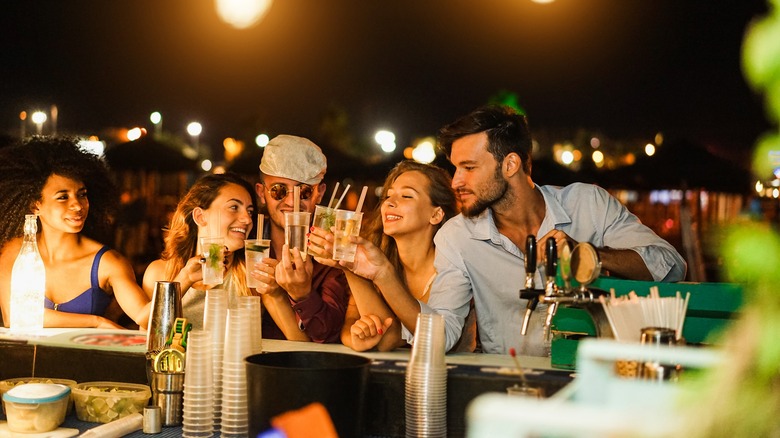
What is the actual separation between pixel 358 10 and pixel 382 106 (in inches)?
516

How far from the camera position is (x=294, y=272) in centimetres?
335

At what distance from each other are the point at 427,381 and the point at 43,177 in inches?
127

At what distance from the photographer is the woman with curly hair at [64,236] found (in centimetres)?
432

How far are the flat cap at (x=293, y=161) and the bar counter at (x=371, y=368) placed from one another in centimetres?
115

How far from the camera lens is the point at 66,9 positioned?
11.4m

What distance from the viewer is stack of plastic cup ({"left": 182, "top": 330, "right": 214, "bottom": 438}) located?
2291 millimetres

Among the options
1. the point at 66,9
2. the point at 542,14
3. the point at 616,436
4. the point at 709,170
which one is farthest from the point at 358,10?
the point at 616,436

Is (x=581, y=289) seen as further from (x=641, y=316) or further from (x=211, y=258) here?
(x=211, y=258)

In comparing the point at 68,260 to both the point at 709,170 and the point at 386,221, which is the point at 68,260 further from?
the point at 709,170

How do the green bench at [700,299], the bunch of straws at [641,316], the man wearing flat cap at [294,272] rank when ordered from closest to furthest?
the bunch of straws at [641,316] < the green bench at [700,299] < the man wearing flat cap at [294,272]

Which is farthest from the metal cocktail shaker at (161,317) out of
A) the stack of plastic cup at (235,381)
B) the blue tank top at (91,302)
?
the blue tank top at (91,302)

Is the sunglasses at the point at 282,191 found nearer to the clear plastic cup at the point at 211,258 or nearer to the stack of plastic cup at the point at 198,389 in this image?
the clear plastic cup at the point at 211,258

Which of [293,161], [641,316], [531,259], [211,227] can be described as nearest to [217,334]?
[531,259]

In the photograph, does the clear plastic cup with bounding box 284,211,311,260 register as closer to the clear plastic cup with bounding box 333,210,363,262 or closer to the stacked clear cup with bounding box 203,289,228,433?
the clear plastic cup with bounding box 333,210,363,262
